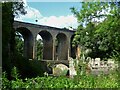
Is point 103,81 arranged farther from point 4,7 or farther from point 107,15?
point 4,7

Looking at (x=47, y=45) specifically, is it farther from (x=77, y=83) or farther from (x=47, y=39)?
(x=77, y=83)

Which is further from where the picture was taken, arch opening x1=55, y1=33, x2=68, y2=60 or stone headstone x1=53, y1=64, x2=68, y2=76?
arch opening x1=55, y1=33, x2=68, y2=60

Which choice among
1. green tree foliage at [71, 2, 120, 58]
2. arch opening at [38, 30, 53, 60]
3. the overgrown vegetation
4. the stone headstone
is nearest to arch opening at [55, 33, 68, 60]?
arch opening at [38, 30, 53, 60]

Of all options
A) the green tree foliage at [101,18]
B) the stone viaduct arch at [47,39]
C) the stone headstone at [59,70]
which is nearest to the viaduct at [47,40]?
the stone viaduct arch at [47,39]

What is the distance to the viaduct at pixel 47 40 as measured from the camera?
55.0 metres

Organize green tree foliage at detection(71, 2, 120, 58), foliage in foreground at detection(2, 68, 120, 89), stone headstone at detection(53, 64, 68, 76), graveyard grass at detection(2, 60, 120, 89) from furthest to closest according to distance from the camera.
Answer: stone headstone at detection(53, 64, 68, 76) → green tree foliage at detection(71, 2, 120, 58) → foliage in foreground at detection(2, 68, 120, 89) → graveyard grass at detection(2, 60, 120, 89)

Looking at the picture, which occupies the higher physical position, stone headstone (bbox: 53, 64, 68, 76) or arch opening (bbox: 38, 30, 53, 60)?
arch opening (bbox: 38, 30, 53, 60)

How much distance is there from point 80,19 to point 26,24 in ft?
102

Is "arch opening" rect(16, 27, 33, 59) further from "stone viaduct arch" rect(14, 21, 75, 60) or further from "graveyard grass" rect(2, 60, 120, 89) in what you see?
"graveyard grass" rect(2, 60, 120, 89)

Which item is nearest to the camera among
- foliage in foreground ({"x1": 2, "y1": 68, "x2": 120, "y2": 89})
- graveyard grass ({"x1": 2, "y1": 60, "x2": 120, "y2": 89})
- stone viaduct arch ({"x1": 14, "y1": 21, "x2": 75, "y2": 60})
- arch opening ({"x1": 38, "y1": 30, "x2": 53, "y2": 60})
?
graveyard grass ({"x1": 2, "y1": 60, "x2": 120, "y2": 89})

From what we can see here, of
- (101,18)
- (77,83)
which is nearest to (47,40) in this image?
(101,18)

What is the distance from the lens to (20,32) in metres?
55.2

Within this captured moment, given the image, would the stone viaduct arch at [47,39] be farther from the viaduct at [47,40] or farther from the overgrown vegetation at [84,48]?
the overgrown vegetation at [84,48]

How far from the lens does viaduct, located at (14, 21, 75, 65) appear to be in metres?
55.0
